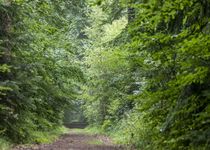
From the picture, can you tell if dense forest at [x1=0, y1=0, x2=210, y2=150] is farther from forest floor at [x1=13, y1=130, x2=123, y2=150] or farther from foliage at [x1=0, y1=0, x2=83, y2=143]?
forest floor at [x1=13, y1=130, x2=123, y2=150]

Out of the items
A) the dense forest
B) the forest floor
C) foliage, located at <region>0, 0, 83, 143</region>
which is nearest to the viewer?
the dense forest

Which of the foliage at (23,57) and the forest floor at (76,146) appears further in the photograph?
the forest floor at (76,146)

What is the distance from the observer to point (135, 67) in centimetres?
1110

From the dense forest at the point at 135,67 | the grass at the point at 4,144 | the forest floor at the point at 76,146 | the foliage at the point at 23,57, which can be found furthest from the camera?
the forest floor at the point at 76,146

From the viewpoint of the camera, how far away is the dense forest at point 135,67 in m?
4.60

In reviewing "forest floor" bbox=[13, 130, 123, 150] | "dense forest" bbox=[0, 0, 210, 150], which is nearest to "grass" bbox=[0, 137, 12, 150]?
"dense forest" bbox=[0, 0, 210, 150]

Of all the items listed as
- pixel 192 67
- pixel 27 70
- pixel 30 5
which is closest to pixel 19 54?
pixel 27 70

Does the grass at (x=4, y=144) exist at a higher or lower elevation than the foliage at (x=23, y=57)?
lower

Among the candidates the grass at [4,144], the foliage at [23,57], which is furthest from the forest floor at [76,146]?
the foliage at [23,57]

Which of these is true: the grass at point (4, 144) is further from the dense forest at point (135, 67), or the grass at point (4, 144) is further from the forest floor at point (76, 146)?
the forest floor at point (76, 146)

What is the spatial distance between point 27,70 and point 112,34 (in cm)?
1758

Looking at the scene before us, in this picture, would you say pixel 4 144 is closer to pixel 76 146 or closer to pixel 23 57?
pixel 23 57

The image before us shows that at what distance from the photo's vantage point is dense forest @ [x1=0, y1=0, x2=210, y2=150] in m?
4.60

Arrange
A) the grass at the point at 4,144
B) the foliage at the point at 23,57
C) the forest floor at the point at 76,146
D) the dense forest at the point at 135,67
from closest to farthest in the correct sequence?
1. the dense forest at the point at 135,67
2. the grass at the point at 4,144
3. the foliage at the point at 23,57
4. the forest floor at the point at 76,146
